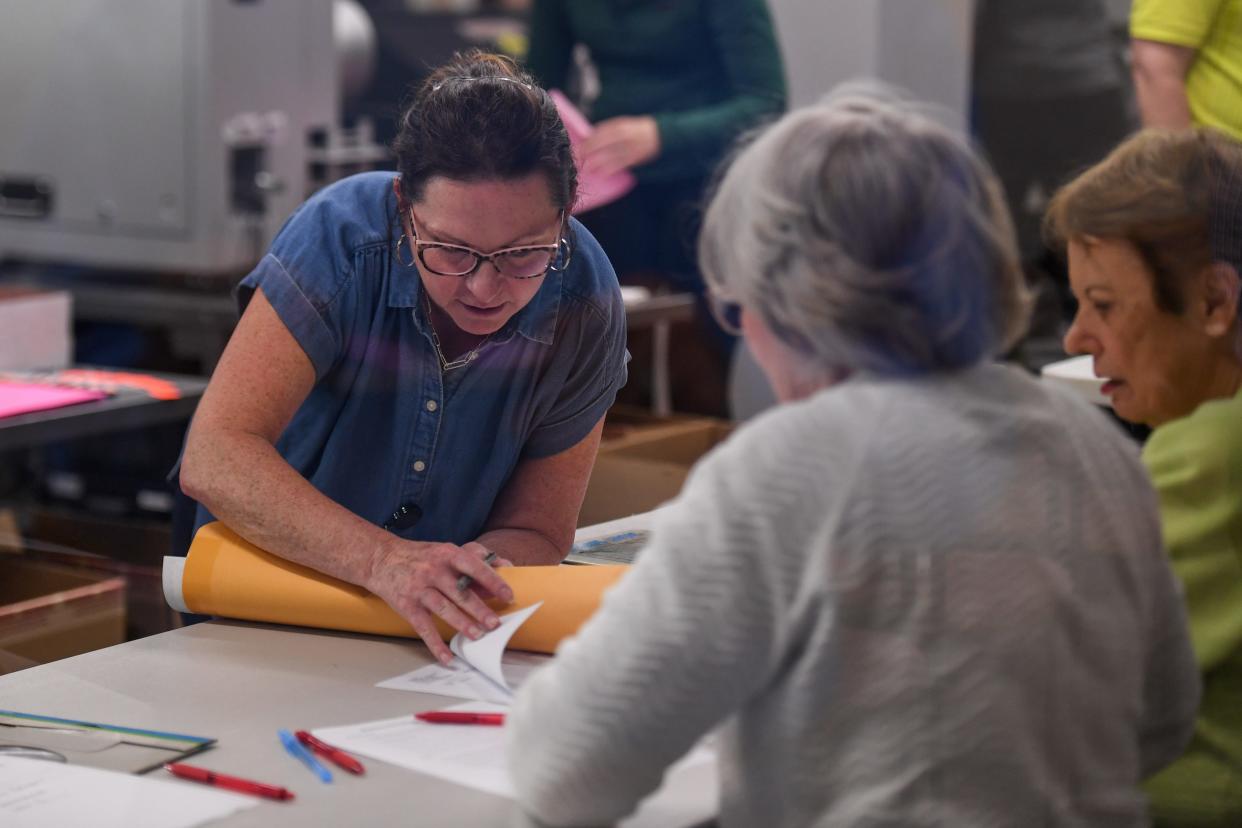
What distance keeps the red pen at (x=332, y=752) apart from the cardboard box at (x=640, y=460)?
1.38ft

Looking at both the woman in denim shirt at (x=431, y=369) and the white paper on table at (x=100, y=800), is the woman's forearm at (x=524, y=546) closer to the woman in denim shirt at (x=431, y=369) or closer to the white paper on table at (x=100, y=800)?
the woman in denim shirt at (x=431, y=369)

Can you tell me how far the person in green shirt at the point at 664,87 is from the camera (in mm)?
2936

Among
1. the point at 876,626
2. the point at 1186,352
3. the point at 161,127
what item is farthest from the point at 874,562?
the point at 161,127

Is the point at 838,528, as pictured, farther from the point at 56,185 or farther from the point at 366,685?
the point at 56,185

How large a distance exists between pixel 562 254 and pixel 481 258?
0.39 ft

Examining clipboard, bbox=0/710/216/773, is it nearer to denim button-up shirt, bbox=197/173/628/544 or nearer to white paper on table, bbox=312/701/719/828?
white paper on table, bbox=312/701/719/828

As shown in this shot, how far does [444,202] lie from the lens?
1494mm

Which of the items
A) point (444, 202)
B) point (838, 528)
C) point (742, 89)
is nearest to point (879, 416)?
point (838, 528)

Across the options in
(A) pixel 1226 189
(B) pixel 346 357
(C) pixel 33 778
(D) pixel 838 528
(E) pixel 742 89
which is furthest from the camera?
(E) pixel 742 89

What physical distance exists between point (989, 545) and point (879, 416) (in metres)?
0.10

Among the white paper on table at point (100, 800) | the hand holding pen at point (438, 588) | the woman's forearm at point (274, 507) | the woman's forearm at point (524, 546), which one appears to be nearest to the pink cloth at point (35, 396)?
the woman's forearm at point (274, 507)

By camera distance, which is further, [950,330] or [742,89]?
[742,89]

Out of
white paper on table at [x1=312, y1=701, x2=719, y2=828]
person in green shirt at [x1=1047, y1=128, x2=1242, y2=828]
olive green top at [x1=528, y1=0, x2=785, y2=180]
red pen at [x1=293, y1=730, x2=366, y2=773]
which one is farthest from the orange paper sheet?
olive green top at [x1=528, y1=0, x2=785, y2=180]

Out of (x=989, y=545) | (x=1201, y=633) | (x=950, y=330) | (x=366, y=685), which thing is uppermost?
(x=950, y=330)
